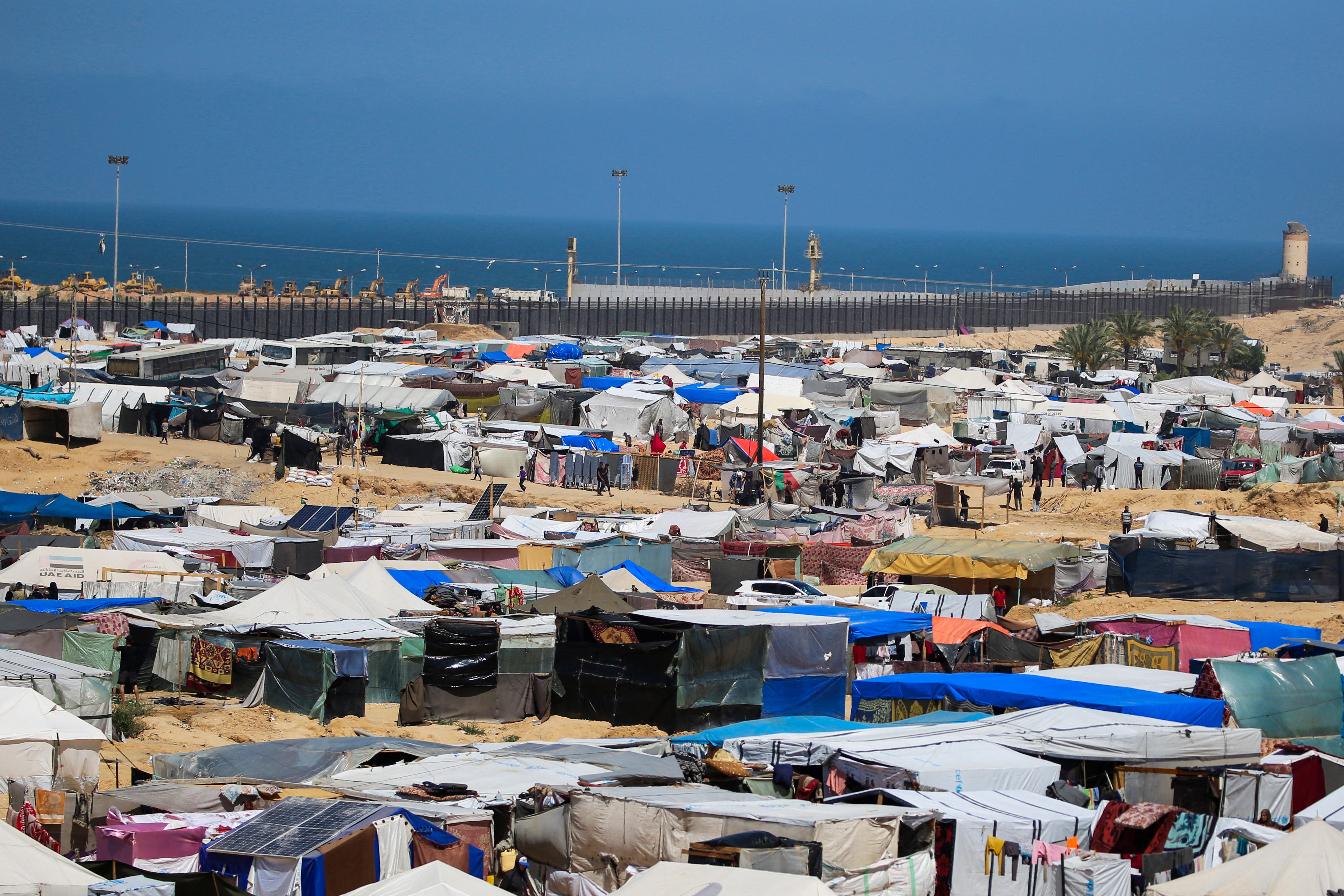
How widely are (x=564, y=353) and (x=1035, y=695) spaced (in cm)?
4123

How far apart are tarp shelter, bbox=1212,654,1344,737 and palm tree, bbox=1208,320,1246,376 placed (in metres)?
Result: 50.5

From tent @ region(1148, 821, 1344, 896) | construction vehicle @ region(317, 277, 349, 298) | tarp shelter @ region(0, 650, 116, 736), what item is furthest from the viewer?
construction vehicle @ region(317, 277, 349, 298)

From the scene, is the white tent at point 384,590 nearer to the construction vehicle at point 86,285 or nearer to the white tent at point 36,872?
the white tent at point 36,872

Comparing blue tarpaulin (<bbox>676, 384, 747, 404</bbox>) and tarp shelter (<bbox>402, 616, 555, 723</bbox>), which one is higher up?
blue tarpaulin (<bbox>676, 384, 747, 404</bbox>)

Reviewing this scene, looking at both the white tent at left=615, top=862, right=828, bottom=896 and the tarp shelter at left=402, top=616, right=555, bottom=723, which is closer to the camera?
the white tent at left=615, top=862, right=828, bottom=896

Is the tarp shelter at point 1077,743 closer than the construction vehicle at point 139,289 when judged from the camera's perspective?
Yes

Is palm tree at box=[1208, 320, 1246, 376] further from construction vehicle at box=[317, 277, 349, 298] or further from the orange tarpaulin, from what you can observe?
the orange tarpaulin

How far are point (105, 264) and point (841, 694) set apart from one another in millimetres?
182535

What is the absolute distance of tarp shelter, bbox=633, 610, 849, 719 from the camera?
1777 cm

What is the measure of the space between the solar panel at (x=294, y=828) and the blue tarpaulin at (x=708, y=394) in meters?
34.1

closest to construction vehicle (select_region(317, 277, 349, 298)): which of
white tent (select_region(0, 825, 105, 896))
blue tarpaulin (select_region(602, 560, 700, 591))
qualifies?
blue tarpaulin (select_region(602, 560, 700, 591))

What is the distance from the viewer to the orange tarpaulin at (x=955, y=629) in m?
19.7

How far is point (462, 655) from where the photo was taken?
60.3 ft

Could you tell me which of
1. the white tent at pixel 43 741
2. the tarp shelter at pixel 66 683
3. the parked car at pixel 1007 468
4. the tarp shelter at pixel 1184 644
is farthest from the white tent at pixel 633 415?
the white tent at pixel 43 741
